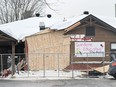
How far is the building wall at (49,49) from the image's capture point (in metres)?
28.1

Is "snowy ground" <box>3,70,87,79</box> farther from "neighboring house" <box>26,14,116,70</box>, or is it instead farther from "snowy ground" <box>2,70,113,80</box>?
"neighboring house" <box>26,14,116,70</box>

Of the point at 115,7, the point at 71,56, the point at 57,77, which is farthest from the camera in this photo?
the point at 115,7

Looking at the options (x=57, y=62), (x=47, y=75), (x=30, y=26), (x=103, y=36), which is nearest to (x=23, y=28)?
(x=30, y=26)

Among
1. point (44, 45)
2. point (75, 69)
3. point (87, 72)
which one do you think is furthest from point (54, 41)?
point (87, 72)

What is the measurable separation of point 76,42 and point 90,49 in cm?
129

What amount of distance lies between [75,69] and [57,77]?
4292 millimetres

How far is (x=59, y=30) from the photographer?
93.0ft

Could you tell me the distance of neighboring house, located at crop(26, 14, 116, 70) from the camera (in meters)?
28.2

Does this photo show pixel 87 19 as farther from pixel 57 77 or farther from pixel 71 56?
pixel 57 77

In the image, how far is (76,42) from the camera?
28391 millimetres

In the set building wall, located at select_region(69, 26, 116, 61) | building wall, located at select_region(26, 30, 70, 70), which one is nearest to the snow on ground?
building wall, located at select_region(26, 30, 70, 70)

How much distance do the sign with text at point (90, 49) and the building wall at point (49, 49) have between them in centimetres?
84

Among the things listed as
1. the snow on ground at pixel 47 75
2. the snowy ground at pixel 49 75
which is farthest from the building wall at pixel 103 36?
the snow on ground at pixel 47 75

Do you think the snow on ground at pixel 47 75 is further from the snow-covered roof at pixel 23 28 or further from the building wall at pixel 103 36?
the snow-covered roof at pixel 23 28
